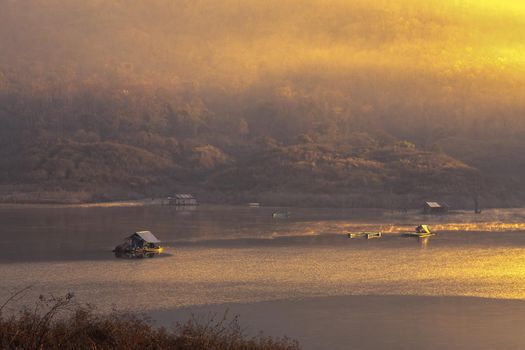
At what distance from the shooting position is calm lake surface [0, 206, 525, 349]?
1700 inches

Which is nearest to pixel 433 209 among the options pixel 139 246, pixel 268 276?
pixel 139 246

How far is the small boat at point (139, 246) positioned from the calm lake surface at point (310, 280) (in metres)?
1.63

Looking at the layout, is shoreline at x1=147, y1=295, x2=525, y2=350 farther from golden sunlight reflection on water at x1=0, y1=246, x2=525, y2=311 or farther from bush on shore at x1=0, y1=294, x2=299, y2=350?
bush on shore at x1=0, y1=294, x2=299, y2=350

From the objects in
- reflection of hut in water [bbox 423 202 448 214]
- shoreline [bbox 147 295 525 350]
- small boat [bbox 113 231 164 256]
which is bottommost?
shoreline [bbox 147 295 525 350]

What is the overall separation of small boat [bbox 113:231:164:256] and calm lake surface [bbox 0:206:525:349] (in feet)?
5.34

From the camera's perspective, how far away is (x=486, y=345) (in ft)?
126

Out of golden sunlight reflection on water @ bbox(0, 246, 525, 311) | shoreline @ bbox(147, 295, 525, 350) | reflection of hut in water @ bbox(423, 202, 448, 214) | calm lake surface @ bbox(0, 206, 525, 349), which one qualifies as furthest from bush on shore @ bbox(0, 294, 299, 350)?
reflection of hut in water @ bbox(423, 202, 448, 214)

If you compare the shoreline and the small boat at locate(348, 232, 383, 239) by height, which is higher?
the small boat at locate(348, 232, 383, 239)

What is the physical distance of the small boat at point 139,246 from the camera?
273 feet

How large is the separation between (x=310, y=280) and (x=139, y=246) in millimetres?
27089

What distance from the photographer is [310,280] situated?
62.6 m

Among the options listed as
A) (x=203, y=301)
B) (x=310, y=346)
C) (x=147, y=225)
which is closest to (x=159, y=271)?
(x=203, y=301)

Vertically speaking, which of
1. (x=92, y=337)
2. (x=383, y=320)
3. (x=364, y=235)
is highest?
(x=364, y=235)

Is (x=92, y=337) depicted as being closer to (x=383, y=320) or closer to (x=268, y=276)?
(x=383, y=320)
